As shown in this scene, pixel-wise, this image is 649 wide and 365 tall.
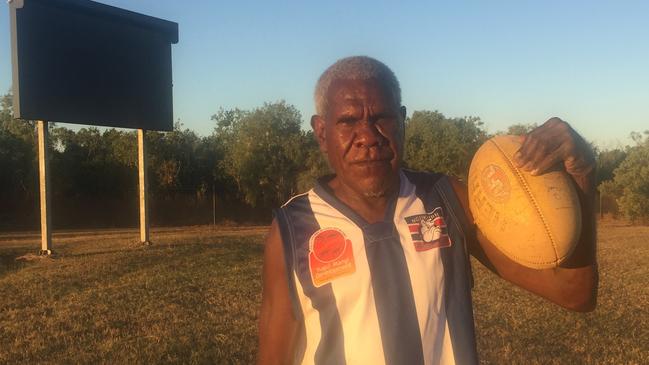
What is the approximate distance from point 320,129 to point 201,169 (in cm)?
3399

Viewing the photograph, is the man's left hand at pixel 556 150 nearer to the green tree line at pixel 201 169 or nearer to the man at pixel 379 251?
the man at pixel 379 251

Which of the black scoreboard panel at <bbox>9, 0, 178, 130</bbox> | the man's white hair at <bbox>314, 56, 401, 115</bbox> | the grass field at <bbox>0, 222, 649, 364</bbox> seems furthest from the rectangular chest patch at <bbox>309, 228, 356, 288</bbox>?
the black scoreboard panel at <bbox>9, 0, 178, 130</bbox>

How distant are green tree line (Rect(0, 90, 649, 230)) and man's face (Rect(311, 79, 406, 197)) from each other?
94.6 ft

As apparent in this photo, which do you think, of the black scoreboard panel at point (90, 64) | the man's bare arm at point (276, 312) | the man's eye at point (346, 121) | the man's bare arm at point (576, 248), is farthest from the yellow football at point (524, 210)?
the black scoreboard panel at point (90, 64)

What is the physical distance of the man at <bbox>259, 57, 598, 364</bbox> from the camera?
181cm

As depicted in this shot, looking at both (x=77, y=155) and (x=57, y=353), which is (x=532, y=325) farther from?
(x=77, y=155)

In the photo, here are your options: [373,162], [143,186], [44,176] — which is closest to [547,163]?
[373,162]

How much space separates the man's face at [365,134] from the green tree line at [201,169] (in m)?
28.8

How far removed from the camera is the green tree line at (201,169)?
30.6m

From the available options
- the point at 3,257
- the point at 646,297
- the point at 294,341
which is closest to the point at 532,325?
the point at 646,297

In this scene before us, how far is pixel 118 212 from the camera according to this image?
31031 millimetres

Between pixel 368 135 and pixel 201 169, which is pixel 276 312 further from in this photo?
pixel 201 169

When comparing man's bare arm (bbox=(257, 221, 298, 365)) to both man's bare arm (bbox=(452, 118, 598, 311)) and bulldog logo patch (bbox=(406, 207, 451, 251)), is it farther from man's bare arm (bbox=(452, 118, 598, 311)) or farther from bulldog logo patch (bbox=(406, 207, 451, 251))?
man's bare arm (bbox=(452, 118, 598, 311))

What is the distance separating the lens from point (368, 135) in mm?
1952
